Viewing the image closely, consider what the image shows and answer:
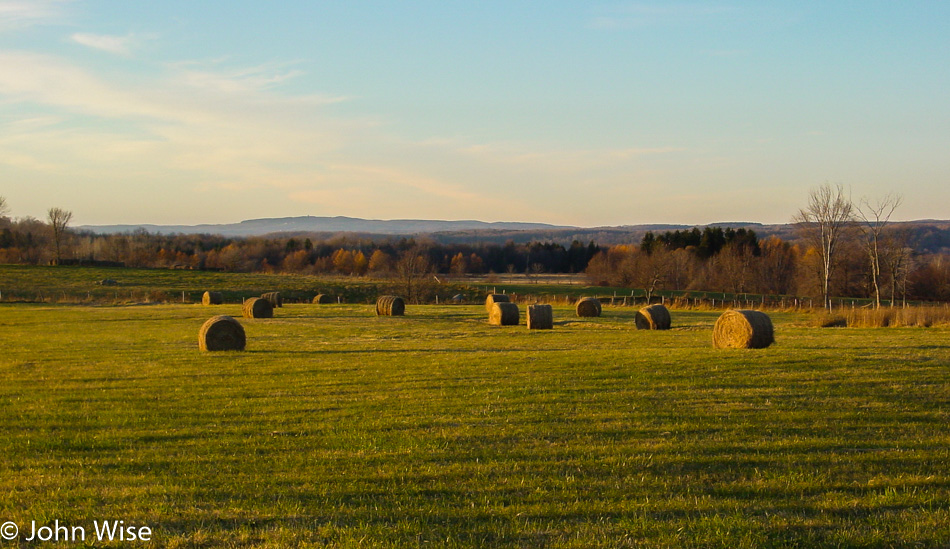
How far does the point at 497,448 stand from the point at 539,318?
22544mm

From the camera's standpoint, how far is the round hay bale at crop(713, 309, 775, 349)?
67.1 ft

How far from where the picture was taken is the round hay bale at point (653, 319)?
103 feet

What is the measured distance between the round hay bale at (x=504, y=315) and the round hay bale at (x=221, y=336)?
47.2ft

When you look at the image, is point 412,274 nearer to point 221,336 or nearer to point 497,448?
point 221,336

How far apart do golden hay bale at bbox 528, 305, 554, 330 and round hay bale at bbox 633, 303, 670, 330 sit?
12.3 ft

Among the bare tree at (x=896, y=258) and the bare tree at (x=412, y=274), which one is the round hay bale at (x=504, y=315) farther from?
the bare tree at (x=896, y=258)

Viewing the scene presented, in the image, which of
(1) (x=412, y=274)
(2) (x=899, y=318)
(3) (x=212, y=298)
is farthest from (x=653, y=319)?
(1) (x=412, y=274)

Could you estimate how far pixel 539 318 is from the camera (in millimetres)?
31781

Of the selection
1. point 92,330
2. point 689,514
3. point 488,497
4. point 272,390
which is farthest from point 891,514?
point 92,330

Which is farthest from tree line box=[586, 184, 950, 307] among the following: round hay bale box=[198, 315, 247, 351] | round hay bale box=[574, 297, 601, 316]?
round hay bale box=[198, 315, 247, 351]

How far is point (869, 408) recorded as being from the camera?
11562 millimetres

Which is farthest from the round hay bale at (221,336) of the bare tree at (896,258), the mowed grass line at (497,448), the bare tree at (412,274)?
the bare tree at (896,258)

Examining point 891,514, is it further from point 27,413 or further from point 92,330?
point 92,330
